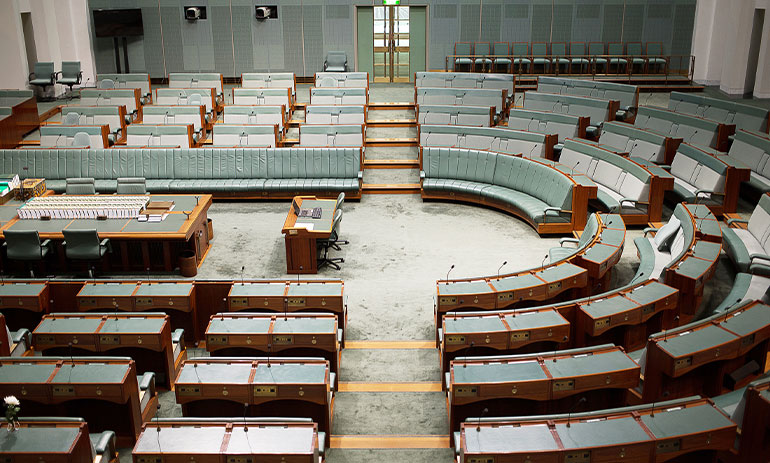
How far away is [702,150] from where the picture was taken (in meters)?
11.7

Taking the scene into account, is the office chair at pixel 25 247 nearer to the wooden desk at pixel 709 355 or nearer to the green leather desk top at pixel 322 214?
the green leather desk top at pixel 322 214

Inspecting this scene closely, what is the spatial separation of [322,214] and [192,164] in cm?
357

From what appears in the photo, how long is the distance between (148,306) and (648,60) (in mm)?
15998

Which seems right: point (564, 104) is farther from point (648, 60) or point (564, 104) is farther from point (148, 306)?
point (148, 306)

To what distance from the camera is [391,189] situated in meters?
12.9

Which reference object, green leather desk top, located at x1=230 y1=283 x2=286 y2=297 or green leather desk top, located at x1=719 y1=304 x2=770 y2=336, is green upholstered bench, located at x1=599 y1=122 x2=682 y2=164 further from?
green leather desk top, located at x1=230 y1=283 x2=286 y2=297

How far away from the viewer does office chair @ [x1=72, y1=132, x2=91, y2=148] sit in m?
13.4

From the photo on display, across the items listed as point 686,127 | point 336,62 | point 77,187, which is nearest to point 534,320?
point 77,187

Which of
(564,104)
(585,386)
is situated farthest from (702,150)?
(585,386)

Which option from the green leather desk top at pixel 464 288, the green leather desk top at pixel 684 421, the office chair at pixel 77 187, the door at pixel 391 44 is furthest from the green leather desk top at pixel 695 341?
the door at pixel 391 44

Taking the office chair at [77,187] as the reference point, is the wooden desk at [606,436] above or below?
below

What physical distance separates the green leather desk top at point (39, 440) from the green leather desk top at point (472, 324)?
10.7 ft

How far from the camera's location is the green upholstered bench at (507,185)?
1084cm

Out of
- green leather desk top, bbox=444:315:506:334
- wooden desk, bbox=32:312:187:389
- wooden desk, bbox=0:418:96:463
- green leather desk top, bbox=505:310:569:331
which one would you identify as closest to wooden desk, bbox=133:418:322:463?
wooden desk, bbox=0:418:96:463
